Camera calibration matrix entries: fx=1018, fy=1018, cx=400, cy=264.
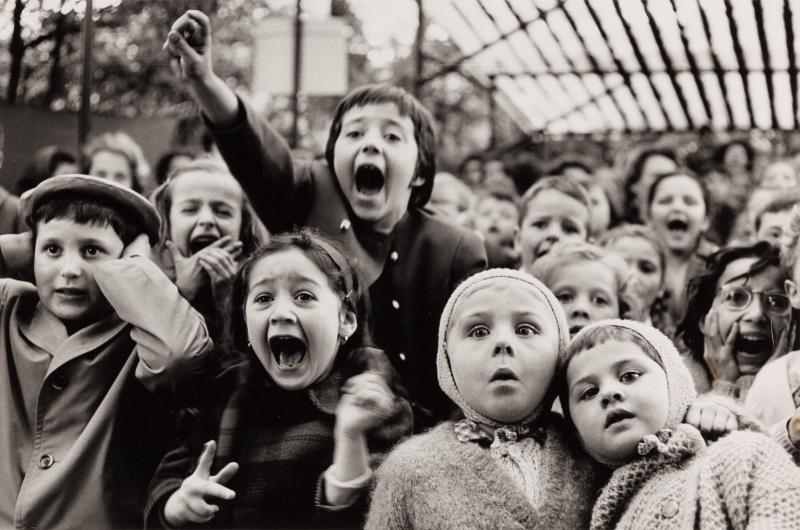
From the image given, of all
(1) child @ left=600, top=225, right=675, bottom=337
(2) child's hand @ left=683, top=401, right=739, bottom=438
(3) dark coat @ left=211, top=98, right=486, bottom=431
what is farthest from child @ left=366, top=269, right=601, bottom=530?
(1) child @ left=600, top=225, right=675, bottom=337

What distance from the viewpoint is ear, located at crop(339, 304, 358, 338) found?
2686 mm

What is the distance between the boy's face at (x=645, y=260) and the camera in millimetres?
3959

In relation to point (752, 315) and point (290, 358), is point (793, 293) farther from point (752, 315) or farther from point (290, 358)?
point (290, 358)

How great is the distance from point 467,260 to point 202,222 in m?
0.86

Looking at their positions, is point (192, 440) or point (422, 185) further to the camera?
point (422, 185)

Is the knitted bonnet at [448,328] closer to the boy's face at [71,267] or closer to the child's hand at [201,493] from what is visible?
the child's hand at [201,493]

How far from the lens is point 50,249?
9.18 feet

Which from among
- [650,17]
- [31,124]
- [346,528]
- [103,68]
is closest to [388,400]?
[346,528]

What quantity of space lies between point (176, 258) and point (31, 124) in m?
1.41

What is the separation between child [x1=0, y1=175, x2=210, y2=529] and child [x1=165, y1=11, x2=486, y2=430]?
0.41 meters

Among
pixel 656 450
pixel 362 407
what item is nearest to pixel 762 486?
pixel 656 450

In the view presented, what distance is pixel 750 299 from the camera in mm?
3197

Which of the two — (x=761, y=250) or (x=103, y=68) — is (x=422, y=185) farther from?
(x=103, y=68)

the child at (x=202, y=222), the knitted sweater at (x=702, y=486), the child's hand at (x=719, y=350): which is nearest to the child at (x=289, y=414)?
the child at (x=202, y=222)
